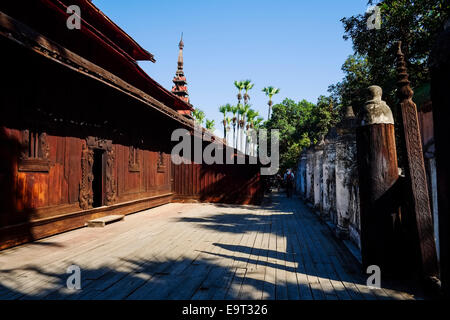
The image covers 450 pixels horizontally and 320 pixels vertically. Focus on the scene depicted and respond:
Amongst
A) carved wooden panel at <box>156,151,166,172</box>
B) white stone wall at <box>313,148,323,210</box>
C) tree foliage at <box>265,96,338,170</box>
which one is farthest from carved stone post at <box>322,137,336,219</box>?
tree foliage at <box>265,96,338,170</box>

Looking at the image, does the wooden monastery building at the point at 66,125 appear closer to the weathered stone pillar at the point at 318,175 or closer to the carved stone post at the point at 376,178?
the carved stone post at the point at 376,178

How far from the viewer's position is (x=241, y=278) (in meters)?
3.51

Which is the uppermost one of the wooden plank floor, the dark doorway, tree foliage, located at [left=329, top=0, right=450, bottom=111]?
tree foliage, located at [left=329, top=0, right=450, bottom=111]

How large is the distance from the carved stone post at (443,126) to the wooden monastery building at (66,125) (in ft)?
16.9

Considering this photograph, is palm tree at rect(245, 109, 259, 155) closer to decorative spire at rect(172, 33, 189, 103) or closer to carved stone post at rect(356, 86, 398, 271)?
decorative spire at rect(172, 33, 189, 103)

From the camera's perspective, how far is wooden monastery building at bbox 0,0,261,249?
501cm

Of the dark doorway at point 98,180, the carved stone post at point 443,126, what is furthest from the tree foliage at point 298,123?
the carved stone post at point 443,126

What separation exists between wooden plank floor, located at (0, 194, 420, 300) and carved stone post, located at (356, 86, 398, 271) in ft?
1.51

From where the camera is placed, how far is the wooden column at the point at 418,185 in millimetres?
2932

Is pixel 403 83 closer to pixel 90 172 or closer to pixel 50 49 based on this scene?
pixel 50 49

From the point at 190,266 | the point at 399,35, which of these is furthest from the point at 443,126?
the point at 399,35

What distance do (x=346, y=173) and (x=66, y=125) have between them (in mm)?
6772
